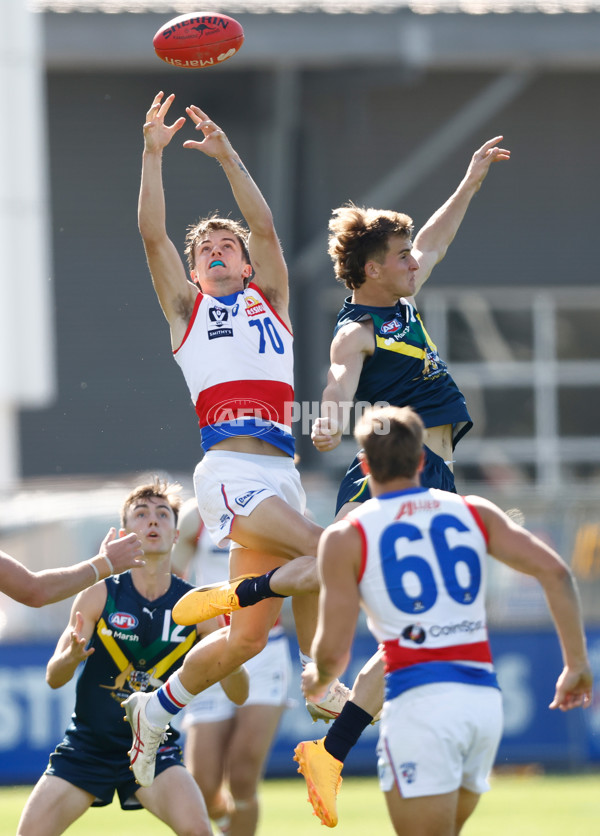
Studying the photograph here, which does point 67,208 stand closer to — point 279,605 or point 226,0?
point 226,0

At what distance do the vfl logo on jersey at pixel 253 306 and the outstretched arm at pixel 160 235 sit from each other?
28 cm

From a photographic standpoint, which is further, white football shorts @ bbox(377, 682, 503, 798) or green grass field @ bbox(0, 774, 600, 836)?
green grass field @ bbox(0, 774, 600, 836)

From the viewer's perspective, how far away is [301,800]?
1288 centimetres

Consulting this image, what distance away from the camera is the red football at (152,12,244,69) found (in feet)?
23.8

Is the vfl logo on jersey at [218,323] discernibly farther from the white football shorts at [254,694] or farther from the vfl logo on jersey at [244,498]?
the white football shorts at [254,694]

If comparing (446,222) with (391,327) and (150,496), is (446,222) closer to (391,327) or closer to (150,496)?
(391,327)

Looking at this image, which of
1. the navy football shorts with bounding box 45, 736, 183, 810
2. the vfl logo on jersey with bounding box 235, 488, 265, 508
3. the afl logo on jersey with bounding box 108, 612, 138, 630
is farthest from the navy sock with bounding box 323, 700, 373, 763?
the afl logo on jersey with bounding box 108, 612, 138, 630

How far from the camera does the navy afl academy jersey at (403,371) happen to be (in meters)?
6.84

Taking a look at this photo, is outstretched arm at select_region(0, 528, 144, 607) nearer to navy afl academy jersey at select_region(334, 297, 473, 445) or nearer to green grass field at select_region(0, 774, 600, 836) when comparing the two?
navy afl academy jersey at select_region(334, 297, 473, 445)

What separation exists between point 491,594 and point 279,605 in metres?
7.09

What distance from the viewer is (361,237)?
6.97 meters

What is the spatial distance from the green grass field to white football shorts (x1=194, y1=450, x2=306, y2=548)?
14.5 ft

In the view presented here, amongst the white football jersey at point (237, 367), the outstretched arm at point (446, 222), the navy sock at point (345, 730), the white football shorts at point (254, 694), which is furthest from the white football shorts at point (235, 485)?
the white football shorts at point (254, 694)

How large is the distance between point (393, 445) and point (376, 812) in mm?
7608
